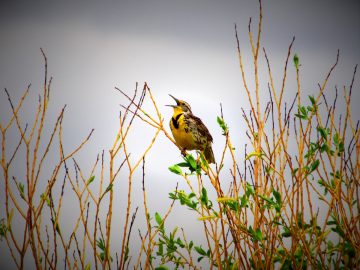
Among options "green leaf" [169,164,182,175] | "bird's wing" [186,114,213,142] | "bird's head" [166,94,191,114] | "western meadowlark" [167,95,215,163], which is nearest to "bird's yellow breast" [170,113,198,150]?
"western meadowlark" [167,95,215,163]

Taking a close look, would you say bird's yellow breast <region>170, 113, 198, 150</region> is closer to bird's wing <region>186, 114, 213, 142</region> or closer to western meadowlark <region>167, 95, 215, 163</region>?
western meadowlark <region>167, 95, 215, 163</region>

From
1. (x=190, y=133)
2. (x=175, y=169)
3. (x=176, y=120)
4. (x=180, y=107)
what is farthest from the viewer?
(x=180, y=107)

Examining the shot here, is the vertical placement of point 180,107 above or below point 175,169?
above

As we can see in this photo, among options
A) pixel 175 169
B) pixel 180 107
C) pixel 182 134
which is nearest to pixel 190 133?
pixel 182 134

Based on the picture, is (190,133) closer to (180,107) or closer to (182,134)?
(182,134)

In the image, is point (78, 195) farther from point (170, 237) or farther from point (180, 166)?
point (170, 237)

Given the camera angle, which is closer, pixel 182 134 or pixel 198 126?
pixel 182 134

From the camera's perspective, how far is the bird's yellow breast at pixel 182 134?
4.98 meters

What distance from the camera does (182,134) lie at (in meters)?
5.00

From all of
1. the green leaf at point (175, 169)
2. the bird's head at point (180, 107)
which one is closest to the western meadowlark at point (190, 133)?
the bird's head at point (180, 107)

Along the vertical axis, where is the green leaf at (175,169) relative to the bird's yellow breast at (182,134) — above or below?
below

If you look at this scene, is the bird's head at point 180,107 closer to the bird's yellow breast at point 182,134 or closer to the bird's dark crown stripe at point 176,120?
the bird's dark crown stripe at point 176,120

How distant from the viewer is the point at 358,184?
6.70 ft

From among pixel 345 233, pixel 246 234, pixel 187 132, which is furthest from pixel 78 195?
pixel 187 132
